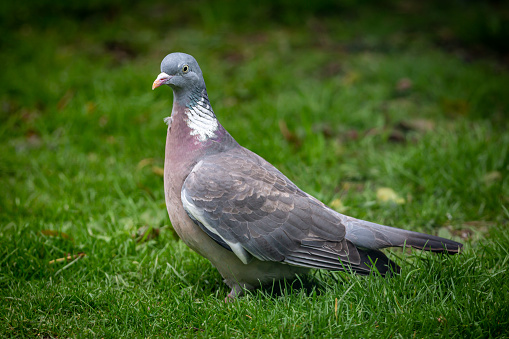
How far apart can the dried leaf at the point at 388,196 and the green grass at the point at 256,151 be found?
54 millimetres

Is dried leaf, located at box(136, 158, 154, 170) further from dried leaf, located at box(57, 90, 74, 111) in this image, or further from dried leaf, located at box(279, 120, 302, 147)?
dried leaf, located at box(57, 90, 74, 111)

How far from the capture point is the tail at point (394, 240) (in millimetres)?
2857

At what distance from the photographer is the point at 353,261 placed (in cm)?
286

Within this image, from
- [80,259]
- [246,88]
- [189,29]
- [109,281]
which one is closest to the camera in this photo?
[109,281]

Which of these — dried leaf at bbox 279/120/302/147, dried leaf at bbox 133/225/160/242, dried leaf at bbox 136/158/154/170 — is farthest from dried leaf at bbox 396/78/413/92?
dried leaf at bbox 133/225/160/242

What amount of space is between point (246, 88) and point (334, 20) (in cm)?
258

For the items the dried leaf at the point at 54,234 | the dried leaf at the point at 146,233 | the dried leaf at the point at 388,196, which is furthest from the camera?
the dried leaf at the point at 388,196

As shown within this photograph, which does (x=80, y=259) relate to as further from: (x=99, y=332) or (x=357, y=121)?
(x=357, y=121)

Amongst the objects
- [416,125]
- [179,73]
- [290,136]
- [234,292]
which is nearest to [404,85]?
[416,125]

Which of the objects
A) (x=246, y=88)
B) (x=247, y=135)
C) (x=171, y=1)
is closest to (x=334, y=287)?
(x=247, y=135)

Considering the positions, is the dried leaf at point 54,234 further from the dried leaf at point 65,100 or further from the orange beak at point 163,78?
the dried leaf at point 65,100

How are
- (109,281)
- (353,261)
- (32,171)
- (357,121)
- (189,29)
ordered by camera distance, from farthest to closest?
(189,29)
(357,121)
(32,171)
(109,281)
(353,261)

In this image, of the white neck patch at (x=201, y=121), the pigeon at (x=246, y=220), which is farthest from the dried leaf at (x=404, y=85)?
the white neck patch at (x=201, y=121)

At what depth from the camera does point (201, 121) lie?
3.09 metres
